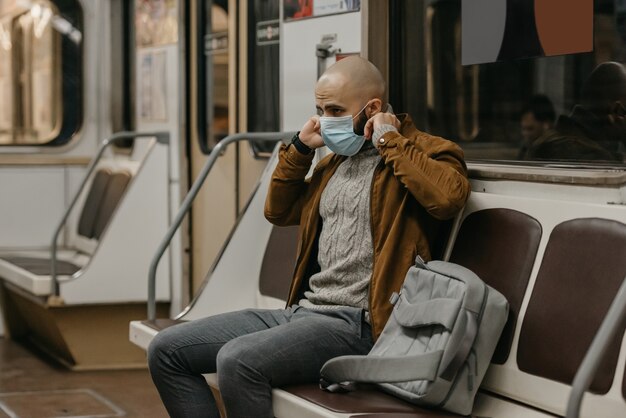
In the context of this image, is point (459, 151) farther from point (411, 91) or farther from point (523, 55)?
point (411, 91)

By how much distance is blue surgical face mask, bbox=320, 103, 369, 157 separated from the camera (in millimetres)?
3391

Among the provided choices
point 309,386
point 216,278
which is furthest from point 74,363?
point 309,386

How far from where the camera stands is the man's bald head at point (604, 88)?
3.13m

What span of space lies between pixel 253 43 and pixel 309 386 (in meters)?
2.58

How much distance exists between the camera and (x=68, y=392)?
5.53 m

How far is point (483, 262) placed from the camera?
3266 mm

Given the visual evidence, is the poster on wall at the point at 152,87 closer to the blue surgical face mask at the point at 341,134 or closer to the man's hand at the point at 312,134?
the man's hand at the point at 312,134

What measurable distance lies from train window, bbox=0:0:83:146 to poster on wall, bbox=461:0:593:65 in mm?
4295

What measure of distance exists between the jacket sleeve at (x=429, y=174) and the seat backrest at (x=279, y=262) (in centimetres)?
115

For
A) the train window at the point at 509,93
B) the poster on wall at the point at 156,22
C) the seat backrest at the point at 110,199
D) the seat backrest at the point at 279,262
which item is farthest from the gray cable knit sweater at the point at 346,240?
the seat backrest at the point at 110,199

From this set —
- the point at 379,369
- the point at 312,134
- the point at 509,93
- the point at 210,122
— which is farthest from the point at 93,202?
the point at 379,369

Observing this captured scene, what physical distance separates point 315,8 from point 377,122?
4.31 ft

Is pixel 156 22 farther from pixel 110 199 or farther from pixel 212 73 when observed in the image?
pixel 110 199

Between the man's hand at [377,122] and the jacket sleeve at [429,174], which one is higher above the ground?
the man's hand at [377,122]
